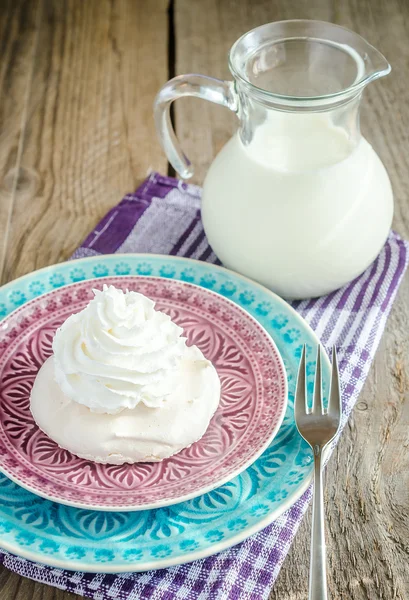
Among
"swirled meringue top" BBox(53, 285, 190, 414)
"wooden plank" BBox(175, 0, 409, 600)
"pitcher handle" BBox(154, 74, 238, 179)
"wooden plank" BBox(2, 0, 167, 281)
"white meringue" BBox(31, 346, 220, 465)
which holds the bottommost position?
"wooden plank" BBox(175, 0, 409, 600)

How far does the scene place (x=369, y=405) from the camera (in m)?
0.96

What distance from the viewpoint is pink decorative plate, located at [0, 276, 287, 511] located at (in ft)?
2.51

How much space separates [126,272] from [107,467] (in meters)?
0.35

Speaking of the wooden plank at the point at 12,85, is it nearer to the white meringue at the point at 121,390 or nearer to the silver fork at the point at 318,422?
the white meringue at the point at 121,390

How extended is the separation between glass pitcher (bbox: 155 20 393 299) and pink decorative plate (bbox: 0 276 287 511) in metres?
0.12

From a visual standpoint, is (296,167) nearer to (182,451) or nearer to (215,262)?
(215,262)

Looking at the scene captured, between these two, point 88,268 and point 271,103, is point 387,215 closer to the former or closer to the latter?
point 271,103

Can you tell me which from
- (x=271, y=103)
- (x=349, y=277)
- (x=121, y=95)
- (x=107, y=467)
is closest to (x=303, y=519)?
(x=107, y=467)

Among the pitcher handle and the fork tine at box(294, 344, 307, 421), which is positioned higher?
the pitcher handle

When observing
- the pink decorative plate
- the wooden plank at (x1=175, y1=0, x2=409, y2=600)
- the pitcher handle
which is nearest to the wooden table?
the wooden plank at (x1=175, y1=0, x2=409, y2=600)

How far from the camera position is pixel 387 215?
42.4 inches

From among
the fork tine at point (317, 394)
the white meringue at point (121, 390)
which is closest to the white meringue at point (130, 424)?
the white meringue at point (121, 390)

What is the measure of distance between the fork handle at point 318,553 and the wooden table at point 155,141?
68 millimetres

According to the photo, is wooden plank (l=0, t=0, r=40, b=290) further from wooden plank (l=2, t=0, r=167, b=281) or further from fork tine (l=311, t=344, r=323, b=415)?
fork tine (l=311, t=344, r=323, b=415)
